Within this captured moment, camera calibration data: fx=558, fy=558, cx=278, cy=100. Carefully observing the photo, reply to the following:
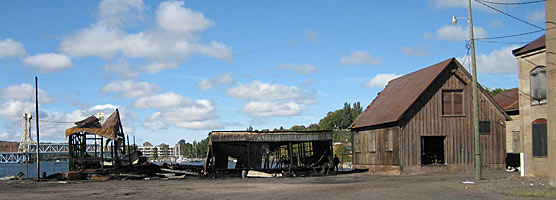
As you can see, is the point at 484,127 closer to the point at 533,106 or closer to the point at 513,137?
the point at 513,137

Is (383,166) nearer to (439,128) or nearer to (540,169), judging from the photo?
(439,128)

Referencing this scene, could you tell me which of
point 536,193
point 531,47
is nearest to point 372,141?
point 531,47

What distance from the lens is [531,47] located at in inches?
1088

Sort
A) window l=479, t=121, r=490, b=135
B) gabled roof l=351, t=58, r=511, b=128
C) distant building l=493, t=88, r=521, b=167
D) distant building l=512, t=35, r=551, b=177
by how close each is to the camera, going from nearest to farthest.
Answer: distant building l=512, t=35, r=551, b=177 → gabled roof l=351, t=58, r=511, b=128 → window l=479, t=121, r=490, b=135 → distant building l=493, t=88, r=521, b=167

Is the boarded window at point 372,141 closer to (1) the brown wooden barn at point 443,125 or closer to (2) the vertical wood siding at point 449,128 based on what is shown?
(1) the brown wooden barn at point 443,125

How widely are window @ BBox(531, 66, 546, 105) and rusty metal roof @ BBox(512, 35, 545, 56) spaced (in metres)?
1.00

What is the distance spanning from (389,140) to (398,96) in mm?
5146

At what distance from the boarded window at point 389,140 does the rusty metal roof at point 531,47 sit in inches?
463

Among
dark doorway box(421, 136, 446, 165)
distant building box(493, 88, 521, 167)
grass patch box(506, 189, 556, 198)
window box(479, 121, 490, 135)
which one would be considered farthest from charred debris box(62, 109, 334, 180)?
grass patch box(506, 189, 556, 198)

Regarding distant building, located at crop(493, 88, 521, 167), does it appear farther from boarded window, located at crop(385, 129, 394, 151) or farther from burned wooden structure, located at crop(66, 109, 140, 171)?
burned wooden structure, located at crop(66, 109, 140, 171)

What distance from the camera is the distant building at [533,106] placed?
26.8m

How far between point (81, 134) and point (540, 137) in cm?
3329

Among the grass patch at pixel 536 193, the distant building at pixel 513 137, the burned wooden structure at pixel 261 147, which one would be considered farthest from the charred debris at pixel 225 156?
the grass patch at pixel 536 193

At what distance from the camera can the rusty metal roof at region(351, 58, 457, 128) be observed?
125 feet
